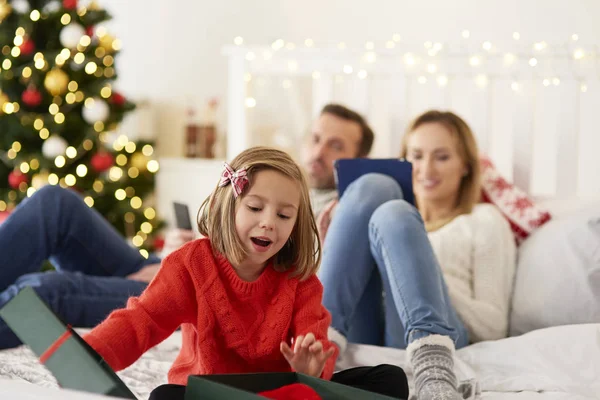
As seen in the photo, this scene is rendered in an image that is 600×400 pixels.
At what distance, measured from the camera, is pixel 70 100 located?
3.31 m

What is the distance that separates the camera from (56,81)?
323 cm

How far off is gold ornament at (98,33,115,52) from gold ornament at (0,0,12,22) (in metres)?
0.39

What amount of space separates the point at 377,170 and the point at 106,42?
79.9 inches

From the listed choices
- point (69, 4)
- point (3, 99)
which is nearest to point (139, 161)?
point (3, 99)

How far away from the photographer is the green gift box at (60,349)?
0.88 metres

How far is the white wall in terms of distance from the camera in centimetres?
276

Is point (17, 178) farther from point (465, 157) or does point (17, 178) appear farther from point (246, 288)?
point (246, 288)

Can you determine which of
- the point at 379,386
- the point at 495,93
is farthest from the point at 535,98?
the point at 379,386

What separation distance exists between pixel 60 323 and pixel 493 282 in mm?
1089

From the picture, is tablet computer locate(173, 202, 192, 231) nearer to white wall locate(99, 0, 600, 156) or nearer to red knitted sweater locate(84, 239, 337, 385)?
red knitted sweater locate(84, 239, 337, 385)

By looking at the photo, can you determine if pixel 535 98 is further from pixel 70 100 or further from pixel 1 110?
pixel 1 110

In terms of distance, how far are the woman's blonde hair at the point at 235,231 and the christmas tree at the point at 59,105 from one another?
86.5 inches

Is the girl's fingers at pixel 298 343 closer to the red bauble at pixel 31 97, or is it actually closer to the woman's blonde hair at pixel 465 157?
the woman's blonde hair at pixel 465 157

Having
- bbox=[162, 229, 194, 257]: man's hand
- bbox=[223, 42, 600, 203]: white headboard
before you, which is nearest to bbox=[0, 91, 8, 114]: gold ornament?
bbox=[223, 42, 600, 203]: white headboard
